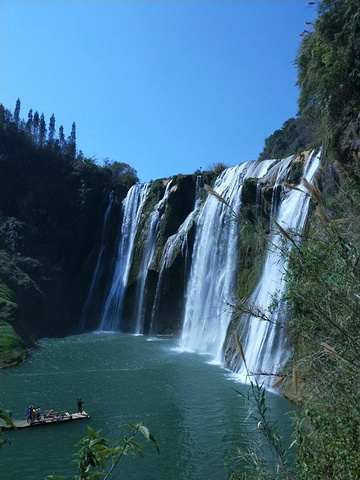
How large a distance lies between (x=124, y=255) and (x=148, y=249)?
2641 mm

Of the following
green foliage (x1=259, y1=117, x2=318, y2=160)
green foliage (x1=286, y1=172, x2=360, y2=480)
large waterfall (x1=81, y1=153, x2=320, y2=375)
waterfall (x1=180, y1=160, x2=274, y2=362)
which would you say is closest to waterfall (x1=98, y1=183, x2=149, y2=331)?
large waterfall (x1=81, y1=153, x2=320, y2=375)

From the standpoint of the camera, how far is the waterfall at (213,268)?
21266mm

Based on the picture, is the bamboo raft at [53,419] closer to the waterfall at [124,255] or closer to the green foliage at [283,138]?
the waterfall at [124,255]

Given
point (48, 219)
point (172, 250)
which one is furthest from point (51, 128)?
point (172, 250)

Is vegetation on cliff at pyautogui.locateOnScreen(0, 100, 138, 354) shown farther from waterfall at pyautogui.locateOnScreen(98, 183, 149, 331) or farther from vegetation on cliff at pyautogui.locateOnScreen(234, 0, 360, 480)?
vegetation on cliff at pyautogui.locateOnScreen(234, 0, 360, 480)

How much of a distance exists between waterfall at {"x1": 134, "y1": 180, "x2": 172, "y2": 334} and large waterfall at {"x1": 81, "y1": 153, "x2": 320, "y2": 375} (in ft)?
0.23

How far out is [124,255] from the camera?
3158cm

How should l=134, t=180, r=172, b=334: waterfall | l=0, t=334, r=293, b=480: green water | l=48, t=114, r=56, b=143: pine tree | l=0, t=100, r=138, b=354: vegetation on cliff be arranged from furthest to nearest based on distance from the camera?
l=48, t=114, r=56, b=143: pine tree
l=0, t=100, r=138, b=354: vegetation on cliff
l=134, t=180, r=172, b=334: waterfall
l=0, t=334, r=293, b=480: green water

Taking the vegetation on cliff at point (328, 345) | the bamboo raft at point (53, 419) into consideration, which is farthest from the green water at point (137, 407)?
the vegetation on cliff at point (328, 345)

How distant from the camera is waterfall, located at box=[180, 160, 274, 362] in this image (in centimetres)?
2127

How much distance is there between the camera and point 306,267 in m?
3.37

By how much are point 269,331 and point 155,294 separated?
42.5 feet

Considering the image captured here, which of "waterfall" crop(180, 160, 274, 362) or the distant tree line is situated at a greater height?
the distant tree line

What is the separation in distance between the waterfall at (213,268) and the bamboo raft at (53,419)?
9275 mm
